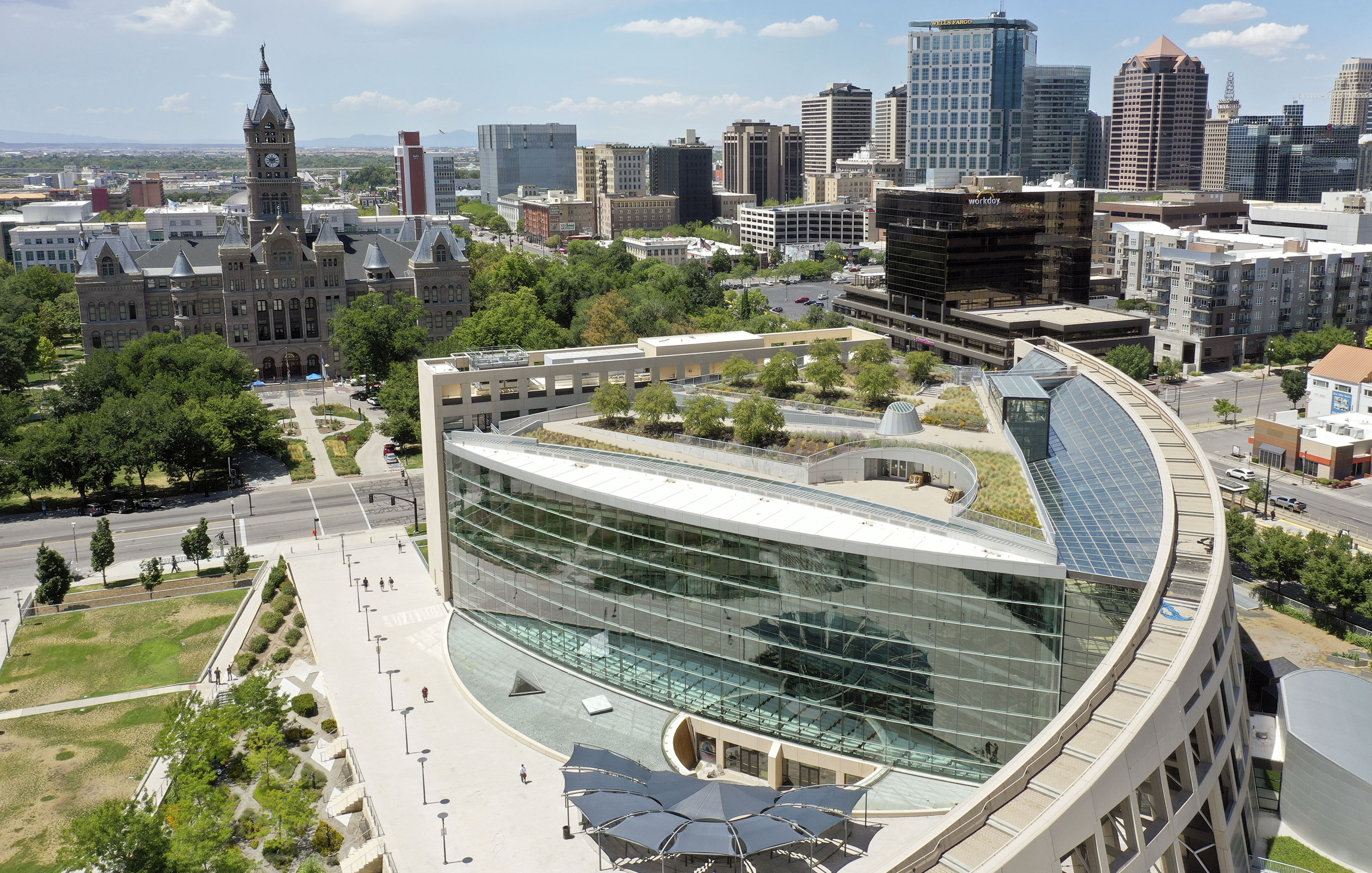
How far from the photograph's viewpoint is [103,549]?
73.8 metres

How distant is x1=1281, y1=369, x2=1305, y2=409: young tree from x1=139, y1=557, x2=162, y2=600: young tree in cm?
11165

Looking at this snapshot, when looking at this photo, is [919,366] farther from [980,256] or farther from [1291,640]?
[980,256]

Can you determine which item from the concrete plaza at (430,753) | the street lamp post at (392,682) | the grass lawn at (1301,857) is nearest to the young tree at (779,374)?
the concrete plaza at (430,753)

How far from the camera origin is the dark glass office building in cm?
12388

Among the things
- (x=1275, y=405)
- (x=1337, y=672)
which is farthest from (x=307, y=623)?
(x=1275, y=405)

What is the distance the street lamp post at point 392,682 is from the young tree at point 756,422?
23986mm

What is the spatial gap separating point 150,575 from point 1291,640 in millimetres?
73925

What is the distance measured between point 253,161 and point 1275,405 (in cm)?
13043

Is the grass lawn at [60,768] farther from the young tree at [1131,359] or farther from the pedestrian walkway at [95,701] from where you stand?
the young tree at [1131,359]

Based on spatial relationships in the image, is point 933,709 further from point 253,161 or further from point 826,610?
point 253,161

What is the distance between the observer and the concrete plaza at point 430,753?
42.4 metres

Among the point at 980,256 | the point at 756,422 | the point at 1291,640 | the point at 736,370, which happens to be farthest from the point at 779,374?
the point at 980,256

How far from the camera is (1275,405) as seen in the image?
118 m

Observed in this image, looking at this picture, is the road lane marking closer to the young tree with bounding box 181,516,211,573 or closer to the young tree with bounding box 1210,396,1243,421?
the young tree with bounding box 181,516,211,573
